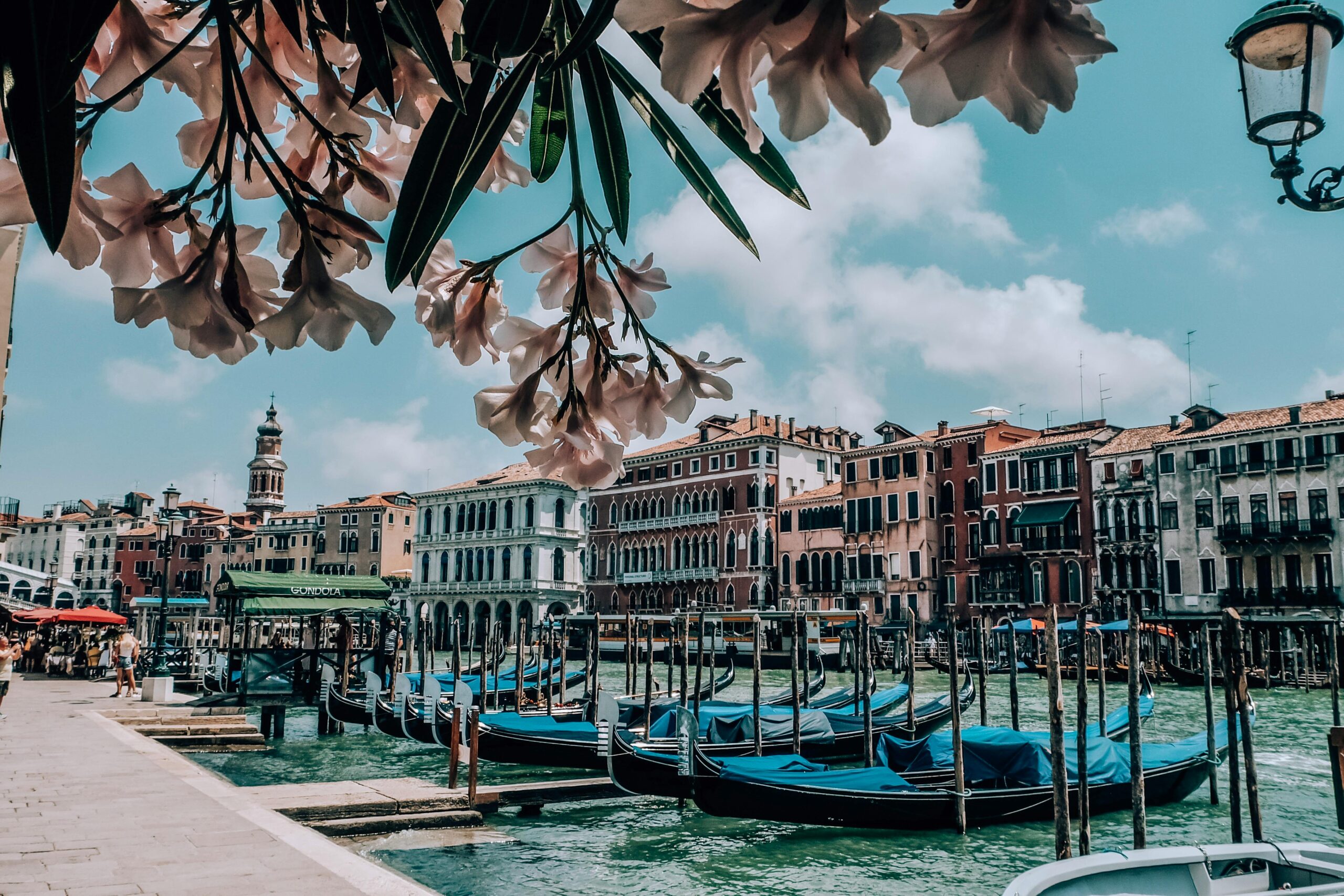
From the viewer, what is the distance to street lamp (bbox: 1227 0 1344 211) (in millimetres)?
2746

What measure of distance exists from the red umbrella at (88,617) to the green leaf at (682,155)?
25534 millimetres

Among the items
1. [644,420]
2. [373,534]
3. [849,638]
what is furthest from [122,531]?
[644,420]

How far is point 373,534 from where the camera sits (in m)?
60.0

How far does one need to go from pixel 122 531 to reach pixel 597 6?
75.1 m

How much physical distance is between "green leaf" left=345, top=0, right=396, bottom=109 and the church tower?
255 feet

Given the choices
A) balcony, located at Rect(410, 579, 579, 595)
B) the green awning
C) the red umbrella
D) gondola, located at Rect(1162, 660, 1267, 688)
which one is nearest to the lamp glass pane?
the red umbrella

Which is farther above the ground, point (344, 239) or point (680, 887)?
point (344, 239)

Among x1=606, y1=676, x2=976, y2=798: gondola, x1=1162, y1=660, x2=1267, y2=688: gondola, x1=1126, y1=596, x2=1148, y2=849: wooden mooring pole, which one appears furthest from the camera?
x1=1162, y1=660, x2=1267, y2=688: gondola

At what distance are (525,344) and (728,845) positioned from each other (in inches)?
379

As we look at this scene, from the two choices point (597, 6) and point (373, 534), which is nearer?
point (597, 6)

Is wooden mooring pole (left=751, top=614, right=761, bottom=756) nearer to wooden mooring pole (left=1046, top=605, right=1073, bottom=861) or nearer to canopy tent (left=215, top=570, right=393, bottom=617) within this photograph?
wooden mooring pole (left=1046, top=605, right=1073, bottom=861)

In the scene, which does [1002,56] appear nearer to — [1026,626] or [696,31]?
[696,31]

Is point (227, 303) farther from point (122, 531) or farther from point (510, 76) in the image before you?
point (122, 531)

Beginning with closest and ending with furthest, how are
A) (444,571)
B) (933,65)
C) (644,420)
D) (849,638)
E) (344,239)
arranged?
(933,65) → (344,239) → (644,420) → (849,638) → (444,571)
